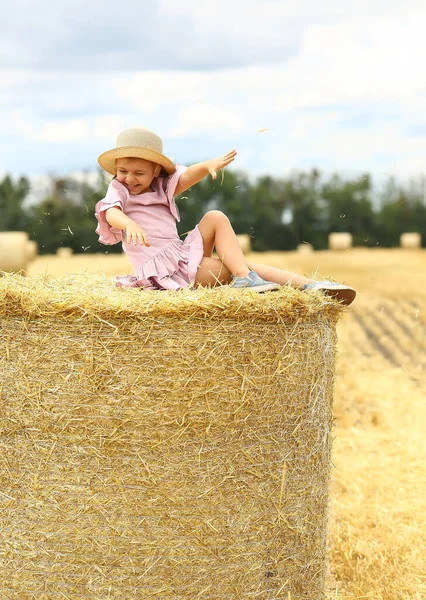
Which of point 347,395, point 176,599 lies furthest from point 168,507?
point 347,395

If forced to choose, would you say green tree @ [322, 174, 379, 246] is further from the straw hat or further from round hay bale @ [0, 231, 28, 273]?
the straw hat

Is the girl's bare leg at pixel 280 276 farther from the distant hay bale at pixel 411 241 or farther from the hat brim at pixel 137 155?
the distant hay bale at pixel 411 241

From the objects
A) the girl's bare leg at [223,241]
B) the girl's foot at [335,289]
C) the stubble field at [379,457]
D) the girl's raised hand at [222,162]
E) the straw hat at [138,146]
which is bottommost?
the stubble field at [379,457]

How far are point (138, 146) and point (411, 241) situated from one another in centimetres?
1788

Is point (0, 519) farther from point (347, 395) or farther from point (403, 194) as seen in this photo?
point (403, 194)

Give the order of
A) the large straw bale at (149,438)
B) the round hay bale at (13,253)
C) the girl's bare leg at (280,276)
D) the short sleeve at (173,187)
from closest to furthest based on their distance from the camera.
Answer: the large straw bale at (149,438)
the girl's bare leg at (280,276)
the short sleeve at (173,187)
the round hay bale at (13,253)

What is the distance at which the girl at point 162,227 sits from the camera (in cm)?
327

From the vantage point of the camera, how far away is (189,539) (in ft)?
9.26

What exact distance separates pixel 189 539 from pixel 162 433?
0.39m

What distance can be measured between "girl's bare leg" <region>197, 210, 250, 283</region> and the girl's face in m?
0.32

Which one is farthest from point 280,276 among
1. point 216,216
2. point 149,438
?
point 149,438

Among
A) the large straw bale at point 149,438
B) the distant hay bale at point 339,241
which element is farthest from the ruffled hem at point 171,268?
the distant hay bale at point 339,241

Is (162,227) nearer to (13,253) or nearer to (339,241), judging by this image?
(13,253)

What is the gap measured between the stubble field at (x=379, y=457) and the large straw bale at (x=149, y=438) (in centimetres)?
57
